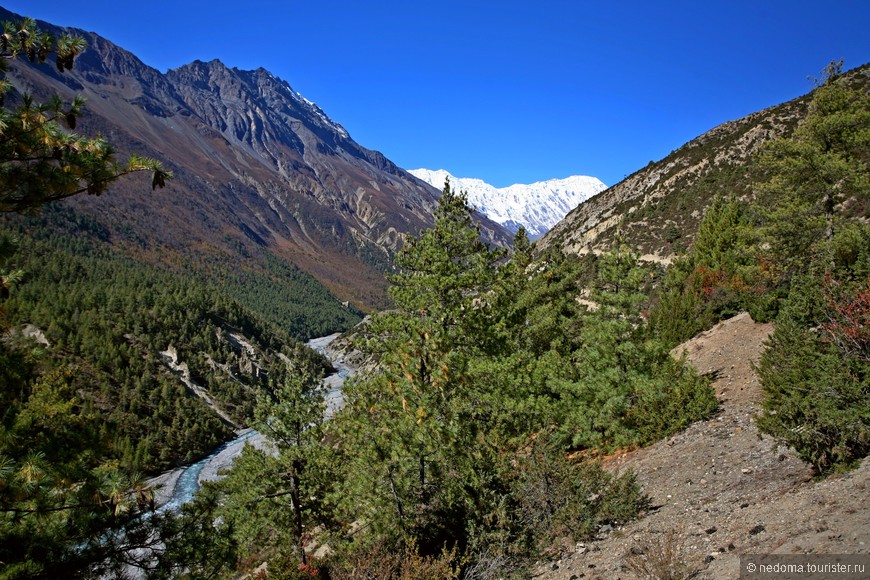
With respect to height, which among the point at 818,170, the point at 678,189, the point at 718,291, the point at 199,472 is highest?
the point at 678,189

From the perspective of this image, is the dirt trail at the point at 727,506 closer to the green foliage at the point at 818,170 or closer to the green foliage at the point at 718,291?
the green foliage at the point at 718,291

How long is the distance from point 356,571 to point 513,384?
5396mm

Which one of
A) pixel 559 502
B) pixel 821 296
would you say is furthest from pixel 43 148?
pixel 821 296

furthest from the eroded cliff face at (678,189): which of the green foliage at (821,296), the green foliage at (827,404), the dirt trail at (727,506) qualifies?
the green foliage at (827,404)

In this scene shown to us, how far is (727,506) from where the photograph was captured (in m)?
8.77

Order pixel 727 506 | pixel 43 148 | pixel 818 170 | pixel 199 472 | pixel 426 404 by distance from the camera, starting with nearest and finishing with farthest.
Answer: pixel 43 148, pixel 727 506, pixel 426 404, pixel 818 170, pixel 199 472

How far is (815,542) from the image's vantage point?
19.9 feet

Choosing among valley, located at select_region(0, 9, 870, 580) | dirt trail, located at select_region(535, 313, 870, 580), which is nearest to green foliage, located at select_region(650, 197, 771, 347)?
valley, located at select_region(0, 9, 870, 580)

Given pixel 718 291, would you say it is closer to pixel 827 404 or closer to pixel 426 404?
pixel 827 404

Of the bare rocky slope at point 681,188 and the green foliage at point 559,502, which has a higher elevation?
the bare rocky slope at point 681,188

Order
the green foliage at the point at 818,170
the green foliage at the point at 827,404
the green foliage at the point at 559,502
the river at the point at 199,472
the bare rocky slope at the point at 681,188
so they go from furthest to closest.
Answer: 1. the river at the point at 199,472
2. the bare rocky slope at the point at 681,188
3. the green foliage at the point at 818,170
4. the green foliage at the point at 559,502
5. the green foliage at the point at 827,404

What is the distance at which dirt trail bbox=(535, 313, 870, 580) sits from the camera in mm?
6488

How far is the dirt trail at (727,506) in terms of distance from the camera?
6.49 metres

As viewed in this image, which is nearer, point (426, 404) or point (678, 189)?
point (426, 404)
